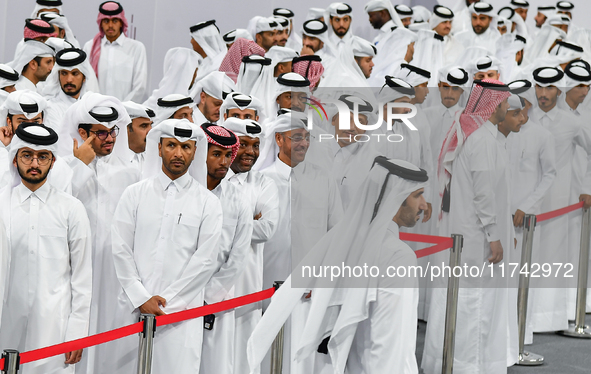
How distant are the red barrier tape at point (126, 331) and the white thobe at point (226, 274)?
178 millimetres

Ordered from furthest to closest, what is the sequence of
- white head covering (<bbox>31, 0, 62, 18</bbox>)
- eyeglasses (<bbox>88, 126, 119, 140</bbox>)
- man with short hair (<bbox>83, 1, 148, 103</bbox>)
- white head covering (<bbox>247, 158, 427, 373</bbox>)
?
white head covering (<bbox>31, 0, 62, 18</bbox>)
man with short hair (<bbox>83, 1, 148, 103</bbox>)
eyeglasses (<bbox>88, 126, 119, 140</bbox>)
white head covering (<bbox>247, 158, 427, 373</bbox>)

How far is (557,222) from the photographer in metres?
6.08

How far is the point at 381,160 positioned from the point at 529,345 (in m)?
3.09

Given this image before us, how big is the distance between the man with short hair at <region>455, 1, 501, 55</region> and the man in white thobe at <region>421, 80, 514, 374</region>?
159 inches

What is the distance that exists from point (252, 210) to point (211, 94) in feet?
6.12

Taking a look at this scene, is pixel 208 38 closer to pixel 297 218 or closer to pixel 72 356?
pixel 297 218

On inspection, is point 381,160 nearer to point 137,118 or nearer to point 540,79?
point 137,118

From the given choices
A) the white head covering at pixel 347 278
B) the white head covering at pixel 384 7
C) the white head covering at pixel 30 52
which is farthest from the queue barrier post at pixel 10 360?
the white head covering at pixel 384 7

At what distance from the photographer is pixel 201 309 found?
370 cm

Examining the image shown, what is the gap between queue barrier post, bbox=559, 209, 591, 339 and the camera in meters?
5.94

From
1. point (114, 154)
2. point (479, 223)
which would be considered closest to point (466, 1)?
point (479, 223)

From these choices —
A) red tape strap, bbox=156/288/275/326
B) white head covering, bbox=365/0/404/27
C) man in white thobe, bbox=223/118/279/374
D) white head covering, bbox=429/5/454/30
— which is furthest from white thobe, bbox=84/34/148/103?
red tape strap, bbox=156/288/275/326

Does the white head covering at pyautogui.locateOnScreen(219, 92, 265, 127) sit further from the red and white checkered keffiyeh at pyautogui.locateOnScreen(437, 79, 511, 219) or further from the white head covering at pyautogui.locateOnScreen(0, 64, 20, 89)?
the white head covering at pyautogui.locateOnScreen(0, 64, 20, 89)

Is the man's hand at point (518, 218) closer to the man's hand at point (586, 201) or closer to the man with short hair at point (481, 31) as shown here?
the man's hand at point (586, 201)
